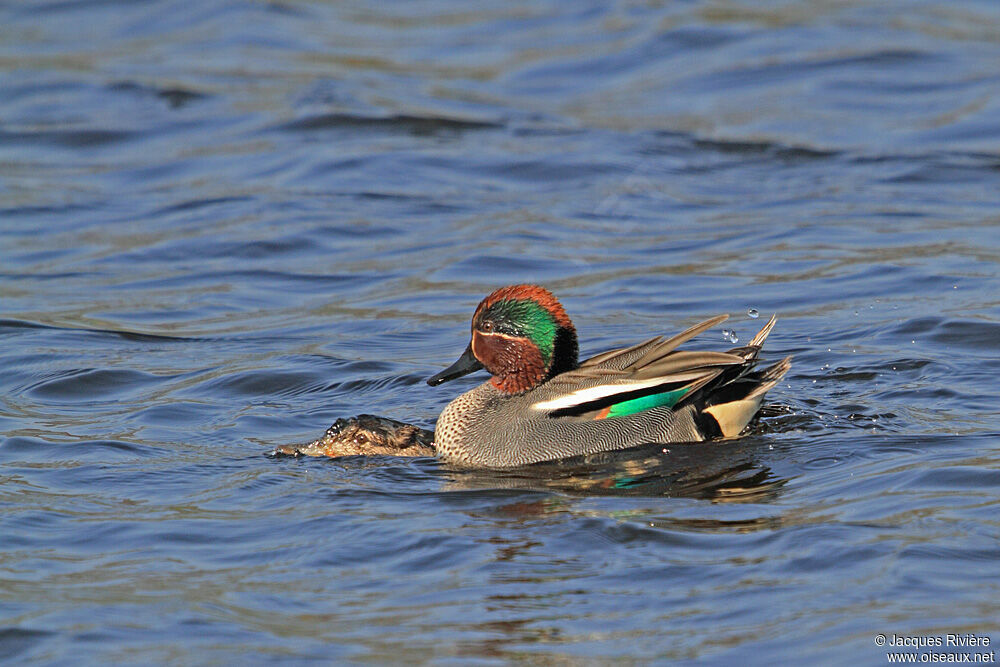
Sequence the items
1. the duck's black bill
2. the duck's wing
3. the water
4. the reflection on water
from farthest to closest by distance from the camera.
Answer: the duck's black bill, the duck's wing, the reflection on water, the water

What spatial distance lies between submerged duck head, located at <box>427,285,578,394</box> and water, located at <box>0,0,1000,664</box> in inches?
26.1

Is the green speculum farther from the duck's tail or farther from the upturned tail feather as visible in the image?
the duck's tail

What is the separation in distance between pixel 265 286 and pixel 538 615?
6.92m

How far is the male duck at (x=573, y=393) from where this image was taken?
7715 mm

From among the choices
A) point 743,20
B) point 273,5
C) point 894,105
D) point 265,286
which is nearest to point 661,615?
point 265,286

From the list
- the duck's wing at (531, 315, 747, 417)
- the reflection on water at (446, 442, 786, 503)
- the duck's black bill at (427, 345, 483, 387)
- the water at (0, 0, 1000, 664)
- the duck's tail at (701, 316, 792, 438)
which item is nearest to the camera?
the water at (0, 0, 1000, 664)

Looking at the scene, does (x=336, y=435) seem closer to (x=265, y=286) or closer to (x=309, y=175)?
(x=265, y=286)

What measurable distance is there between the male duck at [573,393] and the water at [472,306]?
0.20 m

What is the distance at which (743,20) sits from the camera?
19.4 meters

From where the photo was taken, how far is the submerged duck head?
801cm

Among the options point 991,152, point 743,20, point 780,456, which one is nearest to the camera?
point 780,456

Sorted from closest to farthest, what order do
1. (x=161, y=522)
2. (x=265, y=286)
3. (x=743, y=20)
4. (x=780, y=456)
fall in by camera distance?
(x=161, y=522), (x=780, y=456), (x=265, y=286), (x=743, y=20)

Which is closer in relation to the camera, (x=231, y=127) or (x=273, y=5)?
(x=231, y=127)

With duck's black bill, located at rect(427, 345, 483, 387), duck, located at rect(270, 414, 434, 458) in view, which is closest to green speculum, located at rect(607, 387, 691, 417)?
duck's black bill, located at rect(427, 345, 483, 387)
